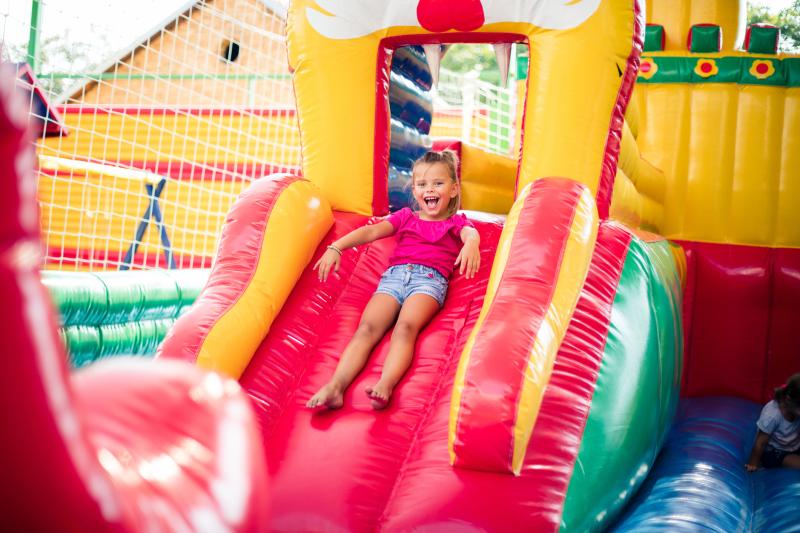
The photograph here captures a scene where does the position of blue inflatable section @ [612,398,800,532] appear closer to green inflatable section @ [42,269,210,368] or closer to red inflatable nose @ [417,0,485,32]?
red inflatable nose @ [417,0,485,32]

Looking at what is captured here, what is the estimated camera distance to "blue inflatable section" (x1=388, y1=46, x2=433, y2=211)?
312 cm

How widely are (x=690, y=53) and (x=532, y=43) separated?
160 centimetres

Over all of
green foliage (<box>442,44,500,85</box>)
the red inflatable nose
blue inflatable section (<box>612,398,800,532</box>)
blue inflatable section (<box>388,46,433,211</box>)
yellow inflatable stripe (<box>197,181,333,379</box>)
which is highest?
green foliage (<box>442,44,500,85</box>)

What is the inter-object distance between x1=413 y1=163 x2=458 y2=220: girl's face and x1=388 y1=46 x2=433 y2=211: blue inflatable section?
46cm

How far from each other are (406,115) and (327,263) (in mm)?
1059

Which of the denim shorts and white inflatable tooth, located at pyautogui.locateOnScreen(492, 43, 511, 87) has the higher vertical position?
white inflatable tooth, located at pyautogui.locateOnScreen(492, 43, 511, 87)

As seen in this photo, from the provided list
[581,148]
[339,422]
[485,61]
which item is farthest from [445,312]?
[485,61]

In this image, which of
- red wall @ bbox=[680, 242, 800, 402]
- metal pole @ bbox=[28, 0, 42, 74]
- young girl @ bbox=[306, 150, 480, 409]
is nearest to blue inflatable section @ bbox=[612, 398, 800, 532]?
red wall @ bbox=[680, 242, 800, 402]

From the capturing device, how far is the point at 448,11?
2.70m

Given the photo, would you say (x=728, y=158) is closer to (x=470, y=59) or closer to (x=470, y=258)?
(x=470, y=258)

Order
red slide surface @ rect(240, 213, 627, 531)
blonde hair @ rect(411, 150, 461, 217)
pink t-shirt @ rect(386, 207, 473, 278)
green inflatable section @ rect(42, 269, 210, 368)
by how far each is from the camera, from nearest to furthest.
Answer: red slide surface @ rect(240, 213, 627, 531), pink t-shirt @ rect(386, 207, 473, 278), blonde hair @ rect(411, 150, 461, 217), green inflatable section @ rect(42, 269, 210, 368)

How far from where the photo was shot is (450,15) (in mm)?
2701

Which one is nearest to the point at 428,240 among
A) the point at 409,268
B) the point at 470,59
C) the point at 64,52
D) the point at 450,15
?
the point at 409,268

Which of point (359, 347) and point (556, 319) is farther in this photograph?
point (359, 347)
